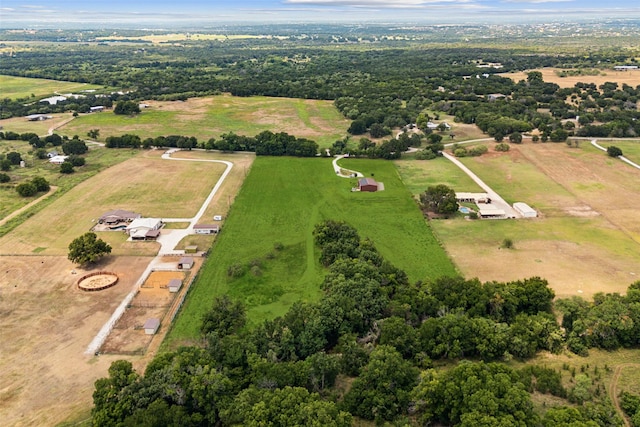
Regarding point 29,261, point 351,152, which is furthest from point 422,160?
point 29,261

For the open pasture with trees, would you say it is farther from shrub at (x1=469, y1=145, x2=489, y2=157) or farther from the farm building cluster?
the farm building cluster

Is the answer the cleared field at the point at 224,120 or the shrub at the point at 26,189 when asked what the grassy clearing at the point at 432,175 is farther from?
the shrub at the point at 26,189

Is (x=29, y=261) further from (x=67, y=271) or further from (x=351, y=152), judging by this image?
(x=351, y=152)

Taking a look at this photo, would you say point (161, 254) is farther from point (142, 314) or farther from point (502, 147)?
point (502, 147)

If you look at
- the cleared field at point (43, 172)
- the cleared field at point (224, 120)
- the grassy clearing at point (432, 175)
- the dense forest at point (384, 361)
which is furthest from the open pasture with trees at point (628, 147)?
the cleared field at point (43, 172)

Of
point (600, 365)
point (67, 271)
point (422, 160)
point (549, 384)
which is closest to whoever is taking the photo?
point (549, 384)

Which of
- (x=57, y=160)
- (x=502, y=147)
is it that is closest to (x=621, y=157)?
(x=502, y=147)
